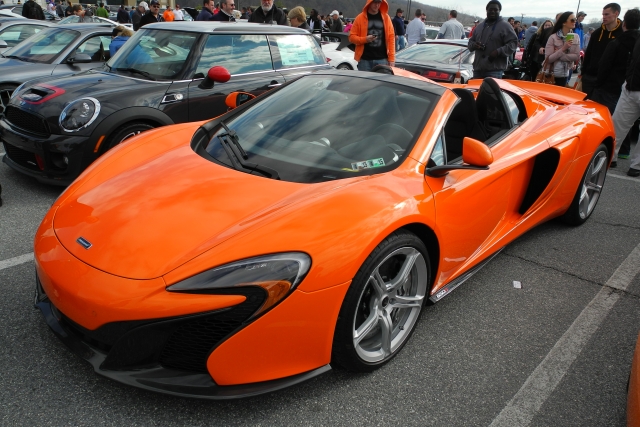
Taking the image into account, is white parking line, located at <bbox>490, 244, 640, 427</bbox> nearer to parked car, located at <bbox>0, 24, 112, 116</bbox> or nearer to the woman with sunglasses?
the woman with sunglasses

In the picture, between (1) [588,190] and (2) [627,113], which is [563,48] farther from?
(1) [588,190]

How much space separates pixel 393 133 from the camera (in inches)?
101

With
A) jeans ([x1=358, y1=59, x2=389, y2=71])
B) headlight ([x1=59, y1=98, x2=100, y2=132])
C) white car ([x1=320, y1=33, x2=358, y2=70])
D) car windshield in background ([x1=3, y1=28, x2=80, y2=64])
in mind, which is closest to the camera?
headlight ([x1=59, y1=98, x2=100, y2=132])

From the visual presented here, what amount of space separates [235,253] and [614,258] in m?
3.01

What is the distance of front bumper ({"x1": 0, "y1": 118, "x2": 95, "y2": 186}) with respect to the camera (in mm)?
3924

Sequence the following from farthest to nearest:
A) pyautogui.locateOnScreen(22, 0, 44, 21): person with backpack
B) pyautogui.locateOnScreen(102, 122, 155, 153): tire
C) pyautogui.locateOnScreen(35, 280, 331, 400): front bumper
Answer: pyautogui.locateOnScreen(22, 0, 44, 21): person with backpack < pyautogui.locateOnScreen(102, 122, 155, 153): tire < pyautogui.locateOnScreen(35, 280, 331, 400): front bumper

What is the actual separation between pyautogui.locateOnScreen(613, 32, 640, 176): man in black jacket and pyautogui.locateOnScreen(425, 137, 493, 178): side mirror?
13.5 feet

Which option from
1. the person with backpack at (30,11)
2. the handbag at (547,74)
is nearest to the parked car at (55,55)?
the handbag at (547,74)

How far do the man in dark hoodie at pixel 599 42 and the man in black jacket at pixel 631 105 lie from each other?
511mm

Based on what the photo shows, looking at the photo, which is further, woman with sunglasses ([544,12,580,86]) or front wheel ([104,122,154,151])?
woman with sunglasses ([544,12,580,86])

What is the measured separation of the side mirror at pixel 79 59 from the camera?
581 cm

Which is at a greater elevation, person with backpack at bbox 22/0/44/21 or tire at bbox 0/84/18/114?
person with backpack at bbox 22/0/44/21

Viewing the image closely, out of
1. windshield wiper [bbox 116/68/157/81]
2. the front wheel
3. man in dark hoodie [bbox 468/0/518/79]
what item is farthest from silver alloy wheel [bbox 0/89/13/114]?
man in dark hoodie [bbox 468/0/518/79]

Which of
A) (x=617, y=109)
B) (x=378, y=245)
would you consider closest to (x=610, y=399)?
(x=378, y=245)
